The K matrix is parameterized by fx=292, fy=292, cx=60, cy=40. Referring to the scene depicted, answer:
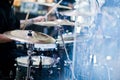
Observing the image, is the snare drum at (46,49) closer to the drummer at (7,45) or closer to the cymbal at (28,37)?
the drummer at (7,45)

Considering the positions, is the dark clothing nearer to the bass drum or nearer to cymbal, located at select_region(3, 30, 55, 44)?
the bass drum

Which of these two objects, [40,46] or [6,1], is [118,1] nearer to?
[40,46]

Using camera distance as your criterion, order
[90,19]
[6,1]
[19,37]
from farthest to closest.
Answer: [6,1]
[90,19]
[19,37]

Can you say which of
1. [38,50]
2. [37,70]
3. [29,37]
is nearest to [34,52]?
[38,50]

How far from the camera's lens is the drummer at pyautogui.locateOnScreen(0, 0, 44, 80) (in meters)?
3.02

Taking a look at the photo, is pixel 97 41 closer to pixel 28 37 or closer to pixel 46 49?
pixel 46 49

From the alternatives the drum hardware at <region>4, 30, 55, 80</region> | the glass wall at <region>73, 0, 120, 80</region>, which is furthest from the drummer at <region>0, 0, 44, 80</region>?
the glass wall at <region>73, 0, 120, 80</region>

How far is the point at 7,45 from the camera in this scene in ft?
10.3

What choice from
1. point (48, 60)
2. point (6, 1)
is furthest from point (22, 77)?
point (6, 1)

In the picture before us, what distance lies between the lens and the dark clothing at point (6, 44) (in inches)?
119

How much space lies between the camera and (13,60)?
3236mm

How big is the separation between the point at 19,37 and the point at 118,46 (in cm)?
98

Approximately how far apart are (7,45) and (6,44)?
17mm

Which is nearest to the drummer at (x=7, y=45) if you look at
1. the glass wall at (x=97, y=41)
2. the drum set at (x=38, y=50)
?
the drum set at (x=38, y=50)
